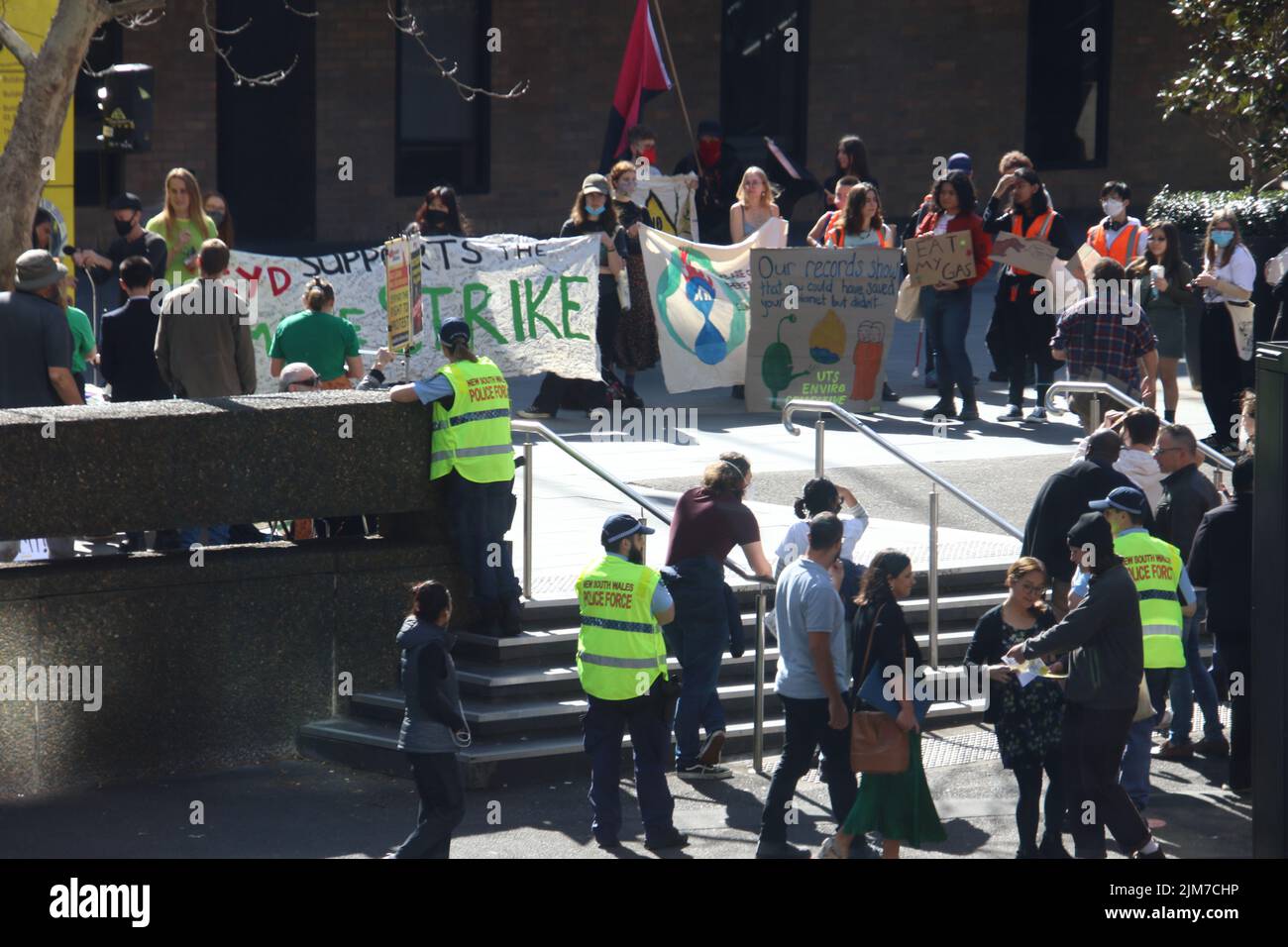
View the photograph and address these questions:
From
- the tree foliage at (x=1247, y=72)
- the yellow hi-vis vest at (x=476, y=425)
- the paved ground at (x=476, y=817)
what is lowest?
the paved ground at (x=476, y=817)

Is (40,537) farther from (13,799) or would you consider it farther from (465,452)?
(465,452)

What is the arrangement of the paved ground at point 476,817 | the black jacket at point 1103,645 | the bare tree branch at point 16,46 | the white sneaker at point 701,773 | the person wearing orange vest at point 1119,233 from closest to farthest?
1. the black jacket at point 1103,645
2. the paved ground at point 476,817
3. the white sneaker at point 701,773
4. the bare tree branch at point 16,46
5. the person wearing orange vest at point 1119,233

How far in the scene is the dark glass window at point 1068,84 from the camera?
91.6 ft

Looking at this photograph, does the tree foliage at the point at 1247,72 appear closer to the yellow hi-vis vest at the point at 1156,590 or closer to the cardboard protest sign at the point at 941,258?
the cardboard protest sign at the point at 941,258

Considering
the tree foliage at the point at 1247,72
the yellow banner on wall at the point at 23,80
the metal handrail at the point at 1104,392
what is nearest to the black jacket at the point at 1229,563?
the metal handrail at the point at 1104,392

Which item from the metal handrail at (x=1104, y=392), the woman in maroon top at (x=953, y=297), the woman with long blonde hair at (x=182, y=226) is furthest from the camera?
the woman in maroon top at (x=953, y=297)

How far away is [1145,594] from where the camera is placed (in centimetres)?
969

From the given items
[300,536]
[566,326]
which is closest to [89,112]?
[566,326]

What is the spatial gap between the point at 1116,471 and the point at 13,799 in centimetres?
564

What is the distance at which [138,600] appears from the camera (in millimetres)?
10086

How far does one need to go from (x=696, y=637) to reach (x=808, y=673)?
3.76 feet

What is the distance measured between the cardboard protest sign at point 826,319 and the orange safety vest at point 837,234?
0.30 m

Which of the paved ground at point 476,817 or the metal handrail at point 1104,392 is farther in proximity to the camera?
the metal handrail at point 1104,392

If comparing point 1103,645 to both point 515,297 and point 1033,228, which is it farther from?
point 515,297
